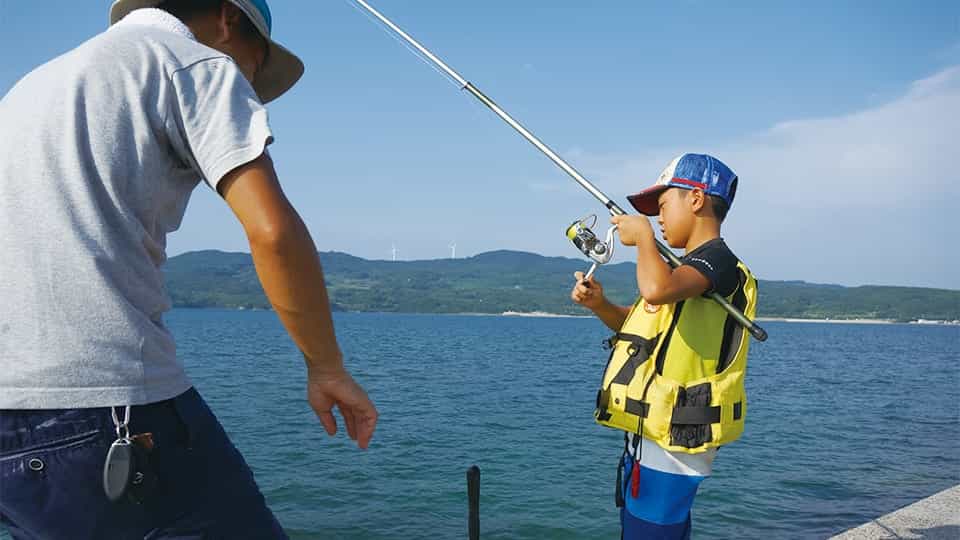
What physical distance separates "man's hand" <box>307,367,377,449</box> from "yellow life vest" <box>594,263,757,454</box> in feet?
6.19

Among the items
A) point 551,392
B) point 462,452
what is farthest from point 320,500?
point 551,392

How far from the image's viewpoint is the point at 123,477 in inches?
59.7

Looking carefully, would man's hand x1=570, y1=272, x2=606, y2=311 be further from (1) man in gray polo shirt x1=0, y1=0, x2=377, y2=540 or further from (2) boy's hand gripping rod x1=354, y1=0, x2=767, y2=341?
(1) man in gray polo shirt x1=0, y1=0, x2=377, y2=540

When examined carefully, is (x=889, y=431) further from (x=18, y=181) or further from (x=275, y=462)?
(x=18, y=181)

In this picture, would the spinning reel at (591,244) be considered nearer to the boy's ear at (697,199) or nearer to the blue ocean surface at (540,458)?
the boy's ear at (697,199)

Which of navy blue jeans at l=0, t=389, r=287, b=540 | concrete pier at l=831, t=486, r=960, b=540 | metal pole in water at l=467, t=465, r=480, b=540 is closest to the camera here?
navy blue jeans at l=0, t=389, r=287, b=540

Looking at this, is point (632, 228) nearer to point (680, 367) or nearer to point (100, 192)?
point (680, 367)

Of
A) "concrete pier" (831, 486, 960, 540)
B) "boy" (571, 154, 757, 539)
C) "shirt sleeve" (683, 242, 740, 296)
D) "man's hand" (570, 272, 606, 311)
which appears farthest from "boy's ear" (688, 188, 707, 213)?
"concrete pier" (831, 486, 960, 540)

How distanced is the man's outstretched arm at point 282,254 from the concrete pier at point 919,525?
19.3 feet

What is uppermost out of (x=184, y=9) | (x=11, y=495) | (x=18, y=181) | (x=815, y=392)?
(x=184, y=9)

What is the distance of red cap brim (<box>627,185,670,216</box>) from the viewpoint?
3.78 meters

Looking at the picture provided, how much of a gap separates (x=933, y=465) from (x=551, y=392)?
18903 mm

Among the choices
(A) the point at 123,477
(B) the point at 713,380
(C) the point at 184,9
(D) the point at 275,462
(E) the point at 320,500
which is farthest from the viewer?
(D) the point at 275,462

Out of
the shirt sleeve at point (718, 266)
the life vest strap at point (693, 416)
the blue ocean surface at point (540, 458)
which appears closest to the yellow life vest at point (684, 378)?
the life vest strap at point (693, 416)
